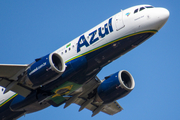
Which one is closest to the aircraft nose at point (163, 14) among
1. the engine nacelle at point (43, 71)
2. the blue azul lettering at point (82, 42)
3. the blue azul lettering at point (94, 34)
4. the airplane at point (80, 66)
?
the airplane at point (80, 66)

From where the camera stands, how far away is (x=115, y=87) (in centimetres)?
2917

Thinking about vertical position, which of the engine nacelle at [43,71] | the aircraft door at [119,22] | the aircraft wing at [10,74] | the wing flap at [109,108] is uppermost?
the aircraft door at [119,22]

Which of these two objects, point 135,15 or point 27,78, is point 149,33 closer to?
point 135,15

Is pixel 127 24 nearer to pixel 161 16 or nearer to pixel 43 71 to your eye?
pixel 161 16

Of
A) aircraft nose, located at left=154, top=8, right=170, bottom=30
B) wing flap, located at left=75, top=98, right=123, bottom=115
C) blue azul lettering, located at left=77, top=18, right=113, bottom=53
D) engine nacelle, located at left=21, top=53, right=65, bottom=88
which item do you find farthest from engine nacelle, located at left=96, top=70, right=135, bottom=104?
aircraft nose, located at left=154, top=8, right=170, bottom=30

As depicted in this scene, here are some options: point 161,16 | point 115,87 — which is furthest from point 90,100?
point 161,16

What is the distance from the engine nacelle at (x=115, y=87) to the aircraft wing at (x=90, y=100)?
3.49 feet

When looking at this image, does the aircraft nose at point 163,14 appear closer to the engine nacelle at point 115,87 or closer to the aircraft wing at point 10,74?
the engine nacelle at point 115,87

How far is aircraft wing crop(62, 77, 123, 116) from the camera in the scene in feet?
101

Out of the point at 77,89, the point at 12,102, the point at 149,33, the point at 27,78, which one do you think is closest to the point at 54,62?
the point at 27,78

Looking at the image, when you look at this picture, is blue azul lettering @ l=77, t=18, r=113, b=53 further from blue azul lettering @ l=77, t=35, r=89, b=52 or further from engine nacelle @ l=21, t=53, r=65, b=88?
engine nacelle @ l=21, t=53, r=65, b=88

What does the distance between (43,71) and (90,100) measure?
29.5ft

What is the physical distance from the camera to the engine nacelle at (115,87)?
95.0ft

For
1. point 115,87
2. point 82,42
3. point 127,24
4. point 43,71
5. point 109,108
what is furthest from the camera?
point 109,108
